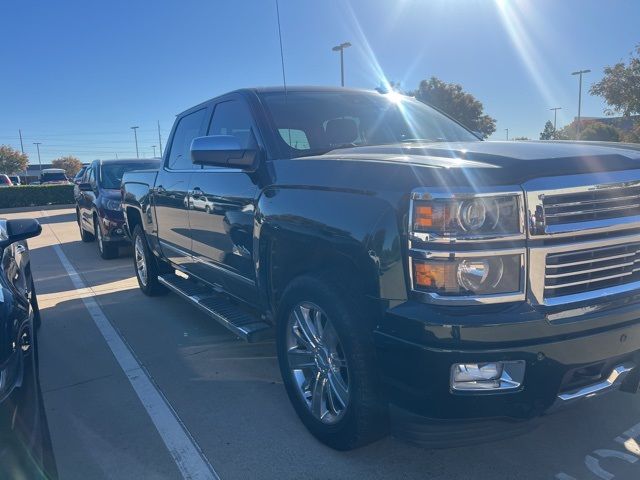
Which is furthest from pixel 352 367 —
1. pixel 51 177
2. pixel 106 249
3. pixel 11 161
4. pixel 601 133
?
pixel 11 161

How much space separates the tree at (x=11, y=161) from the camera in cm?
7244

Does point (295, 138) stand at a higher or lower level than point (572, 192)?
higher

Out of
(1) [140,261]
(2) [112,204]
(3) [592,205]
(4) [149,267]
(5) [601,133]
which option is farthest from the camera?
(5) [601,133]

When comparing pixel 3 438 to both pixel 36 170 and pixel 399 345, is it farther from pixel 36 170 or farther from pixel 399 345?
pixel 36 170

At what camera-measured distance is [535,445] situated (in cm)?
303

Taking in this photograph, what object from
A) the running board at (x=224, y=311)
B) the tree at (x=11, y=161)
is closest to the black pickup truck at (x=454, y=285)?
the running board at (x=224, y=311)

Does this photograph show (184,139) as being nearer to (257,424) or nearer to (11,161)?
(257,424)

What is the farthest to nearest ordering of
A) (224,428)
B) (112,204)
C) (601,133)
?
(601,133)
(112,204)
(224,428)

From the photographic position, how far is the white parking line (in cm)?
296

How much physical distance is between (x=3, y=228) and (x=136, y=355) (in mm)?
1614

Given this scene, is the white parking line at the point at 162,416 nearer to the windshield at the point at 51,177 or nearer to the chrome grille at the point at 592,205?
the chrome grille at the point at 592,205

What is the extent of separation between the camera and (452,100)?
30375 millimetres

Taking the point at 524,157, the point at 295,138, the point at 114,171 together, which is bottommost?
the point at 524,157

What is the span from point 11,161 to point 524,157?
83686mm
